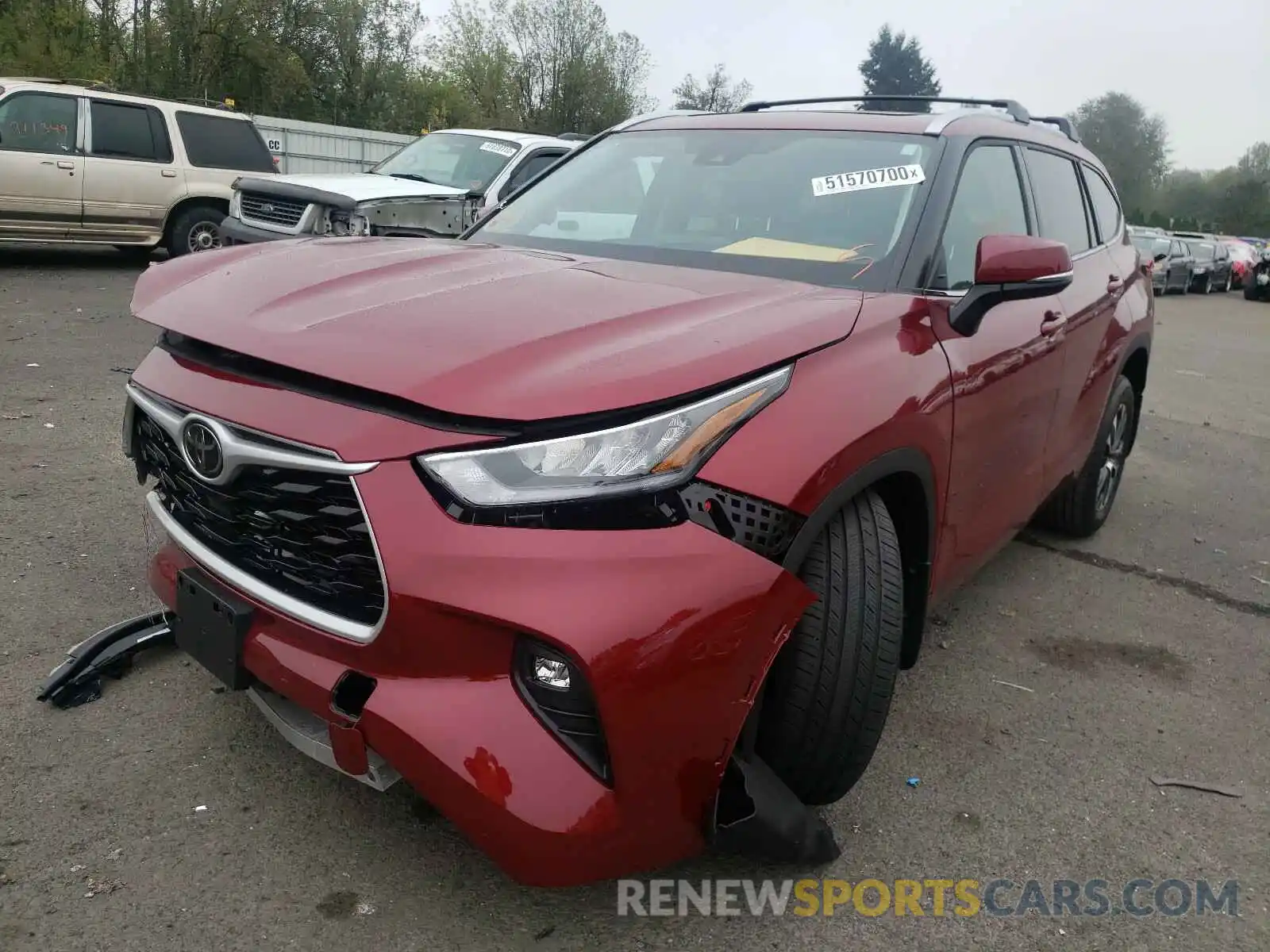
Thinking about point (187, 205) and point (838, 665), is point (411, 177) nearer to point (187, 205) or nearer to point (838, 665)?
point (187, 205)

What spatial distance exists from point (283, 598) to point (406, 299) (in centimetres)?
70

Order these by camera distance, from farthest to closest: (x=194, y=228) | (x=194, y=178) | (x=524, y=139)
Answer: (x=194, y=228), (x=194, y=178), (x=524, y=139)

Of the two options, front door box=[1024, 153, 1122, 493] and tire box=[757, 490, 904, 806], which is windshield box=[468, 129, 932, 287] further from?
front door box=[1024, 153, 1122, 493]

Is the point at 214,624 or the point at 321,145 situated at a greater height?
the point at 321,145

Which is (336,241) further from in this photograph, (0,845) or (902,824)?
(902,824)

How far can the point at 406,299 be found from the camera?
2.23 m

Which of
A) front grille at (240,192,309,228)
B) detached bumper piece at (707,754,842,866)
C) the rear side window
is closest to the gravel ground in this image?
detached bumper piece at (707,754,842,866)

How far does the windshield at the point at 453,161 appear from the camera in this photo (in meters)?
9.12

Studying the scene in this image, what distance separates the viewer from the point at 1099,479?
4.62m

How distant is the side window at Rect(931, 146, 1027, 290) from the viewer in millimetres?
2848

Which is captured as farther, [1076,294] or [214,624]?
[1076,294]

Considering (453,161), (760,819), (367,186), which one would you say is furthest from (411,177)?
(760,819)

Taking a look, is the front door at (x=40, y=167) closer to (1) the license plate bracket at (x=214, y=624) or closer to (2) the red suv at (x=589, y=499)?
(2) the red suv at (x=589, y=499)

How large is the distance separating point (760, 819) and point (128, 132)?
1156cm
